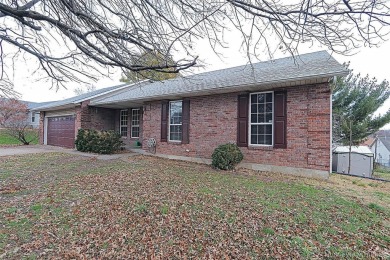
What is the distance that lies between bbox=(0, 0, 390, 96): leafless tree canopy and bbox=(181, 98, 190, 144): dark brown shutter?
18.5 ft

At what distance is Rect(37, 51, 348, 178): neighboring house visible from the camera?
7.07m

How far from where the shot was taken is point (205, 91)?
9031 mm

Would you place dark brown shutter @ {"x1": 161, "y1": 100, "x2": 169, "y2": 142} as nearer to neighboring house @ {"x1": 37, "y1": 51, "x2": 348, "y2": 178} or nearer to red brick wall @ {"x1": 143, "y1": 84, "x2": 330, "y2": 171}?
neighboring house @ {"x1": 37, "y1": 51, "x2": 348, "y2": 178}

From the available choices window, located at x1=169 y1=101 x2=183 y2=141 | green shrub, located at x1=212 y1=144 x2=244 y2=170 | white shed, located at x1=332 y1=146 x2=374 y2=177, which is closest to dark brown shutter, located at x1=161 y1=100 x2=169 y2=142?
window, located at x1=169 y1=101 x2=183 y2=141

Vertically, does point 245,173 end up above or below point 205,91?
below

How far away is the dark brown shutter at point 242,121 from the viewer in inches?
337

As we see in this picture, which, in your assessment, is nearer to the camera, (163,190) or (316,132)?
(163,190)

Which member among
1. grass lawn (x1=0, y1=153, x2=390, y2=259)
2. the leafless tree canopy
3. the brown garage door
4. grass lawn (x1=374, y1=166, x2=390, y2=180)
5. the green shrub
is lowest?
grass lawn (x1=374, y1=166, x2=390, y2=180)

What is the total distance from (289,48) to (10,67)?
5.77 m

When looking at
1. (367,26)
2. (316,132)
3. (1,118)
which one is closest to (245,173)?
(316,132)

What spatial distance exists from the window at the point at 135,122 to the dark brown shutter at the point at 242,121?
26.5 feet

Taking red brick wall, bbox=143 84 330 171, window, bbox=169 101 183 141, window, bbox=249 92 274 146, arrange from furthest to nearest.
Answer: window, bbox=169 101 183 141 → window, bbox=249 92 274 146 → red brick wall, bbox=143 84 330 171

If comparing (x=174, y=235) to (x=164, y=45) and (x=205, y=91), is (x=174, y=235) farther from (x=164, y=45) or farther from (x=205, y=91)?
(x=205, y=91)

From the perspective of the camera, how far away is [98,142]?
1221cm
